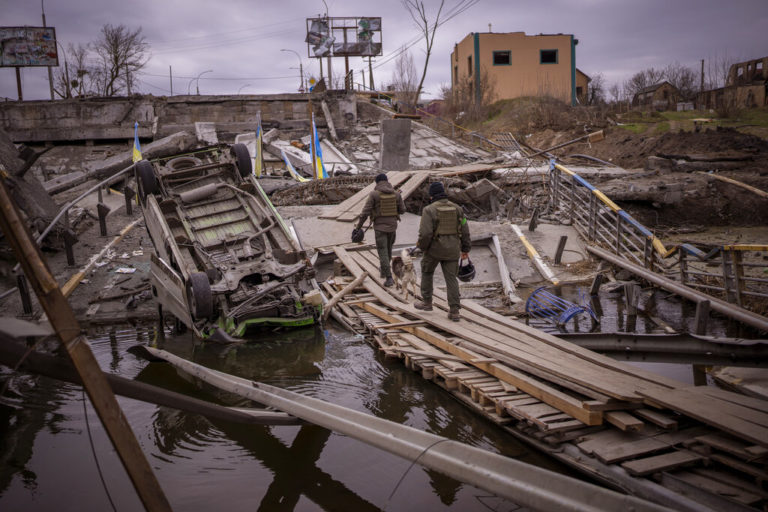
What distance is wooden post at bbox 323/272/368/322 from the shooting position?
890cm

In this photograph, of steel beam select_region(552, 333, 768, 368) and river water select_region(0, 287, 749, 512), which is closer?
river water select_region(0, 287, 749, 512)

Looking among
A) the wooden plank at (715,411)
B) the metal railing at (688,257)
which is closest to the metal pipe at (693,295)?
the metal railing at (688,257)

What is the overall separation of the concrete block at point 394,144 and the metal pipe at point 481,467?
15.5 m

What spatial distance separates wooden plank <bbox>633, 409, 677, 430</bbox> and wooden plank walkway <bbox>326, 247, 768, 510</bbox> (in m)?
0.01

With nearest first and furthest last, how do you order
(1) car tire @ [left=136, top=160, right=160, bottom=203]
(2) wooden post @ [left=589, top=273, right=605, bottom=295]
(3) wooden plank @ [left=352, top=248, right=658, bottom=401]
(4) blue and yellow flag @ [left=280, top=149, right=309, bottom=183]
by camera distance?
(3) wooden plank @ [left=352, top=248, right=658, bottom=401] → (2) wooden post @ [left=589, top=273, right=605, bottom=295] → (1) car tire @ [left=136, top=160, right=160, bottom=203] → (4) blue and yellow flag @ [left=280, top=149, right=309, bottom=183]

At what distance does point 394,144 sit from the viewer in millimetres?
18547

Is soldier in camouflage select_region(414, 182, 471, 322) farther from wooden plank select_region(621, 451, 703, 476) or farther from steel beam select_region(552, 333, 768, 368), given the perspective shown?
wooden plank select_region(621, 451, 703, 476)

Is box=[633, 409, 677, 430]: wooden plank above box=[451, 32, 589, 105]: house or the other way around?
the other way around

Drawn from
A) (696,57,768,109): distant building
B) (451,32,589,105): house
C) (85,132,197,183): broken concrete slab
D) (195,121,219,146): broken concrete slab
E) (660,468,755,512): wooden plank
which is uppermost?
(451,32,589,105): house

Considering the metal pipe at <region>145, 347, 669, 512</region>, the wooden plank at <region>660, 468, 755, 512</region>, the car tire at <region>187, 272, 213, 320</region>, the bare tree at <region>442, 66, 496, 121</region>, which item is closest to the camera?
the metal pipe at <region>145, 347, 669, 512</region>

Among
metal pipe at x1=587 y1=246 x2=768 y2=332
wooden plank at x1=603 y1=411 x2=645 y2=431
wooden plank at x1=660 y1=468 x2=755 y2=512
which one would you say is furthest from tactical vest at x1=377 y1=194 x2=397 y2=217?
wooden plank at x1=660 y1=468 x2=755 y2=512

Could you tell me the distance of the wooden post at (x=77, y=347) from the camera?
2.33 meters

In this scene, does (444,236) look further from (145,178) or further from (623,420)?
(145,178)

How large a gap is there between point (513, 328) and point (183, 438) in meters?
4.18
